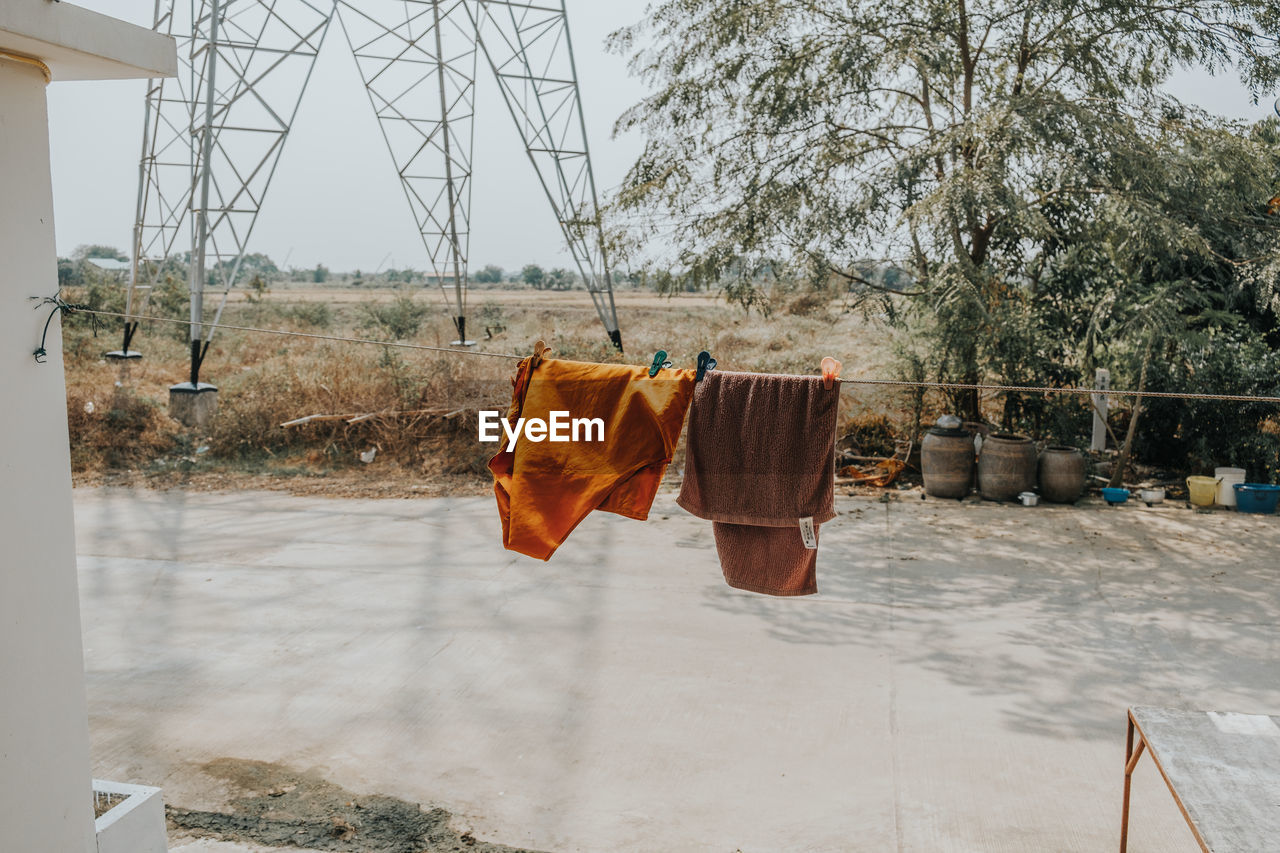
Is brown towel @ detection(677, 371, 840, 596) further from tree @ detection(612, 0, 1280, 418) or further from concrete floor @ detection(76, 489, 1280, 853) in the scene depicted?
tree @ detection(612, 0, 1280, 418)

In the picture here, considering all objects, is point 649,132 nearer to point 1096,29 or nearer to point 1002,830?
point 1096,29

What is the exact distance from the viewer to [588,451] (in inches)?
150

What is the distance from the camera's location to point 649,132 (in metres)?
10.5

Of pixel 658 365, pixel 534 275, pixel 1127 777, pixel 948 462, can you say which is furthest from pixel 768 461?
pixel 534 275

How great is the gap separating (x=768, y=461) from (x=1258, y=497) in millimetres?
7714

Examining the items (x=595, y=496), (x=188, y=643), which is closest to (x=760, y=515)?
(x=595, y=496)

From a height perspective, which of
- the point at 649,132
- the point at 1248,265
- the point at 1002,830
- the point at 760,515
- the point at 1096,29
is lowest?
the point at 1002,830

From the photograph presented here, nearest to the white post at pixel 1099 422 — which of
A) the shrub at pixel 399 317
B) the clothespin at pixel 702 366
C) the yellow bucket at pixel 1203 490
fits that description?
the yellow bucket at pixel 1203 490

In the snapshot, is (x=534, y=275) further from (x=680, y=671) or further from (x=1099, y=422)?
(x=680, y=671)

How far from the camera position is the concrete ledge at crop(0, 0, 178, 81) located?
2346mm

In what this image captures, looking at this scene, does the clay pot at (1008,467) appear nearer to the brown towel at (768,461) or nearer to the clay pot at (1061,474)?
the clay pot at (1061,474)

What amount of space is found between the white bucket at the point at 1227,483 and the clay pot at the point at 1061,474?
4.08ft

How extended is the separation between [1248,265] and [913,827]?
24.8ft

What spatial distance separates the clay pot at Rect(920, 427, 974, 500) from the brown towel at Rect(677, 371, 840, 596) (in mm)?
6351
